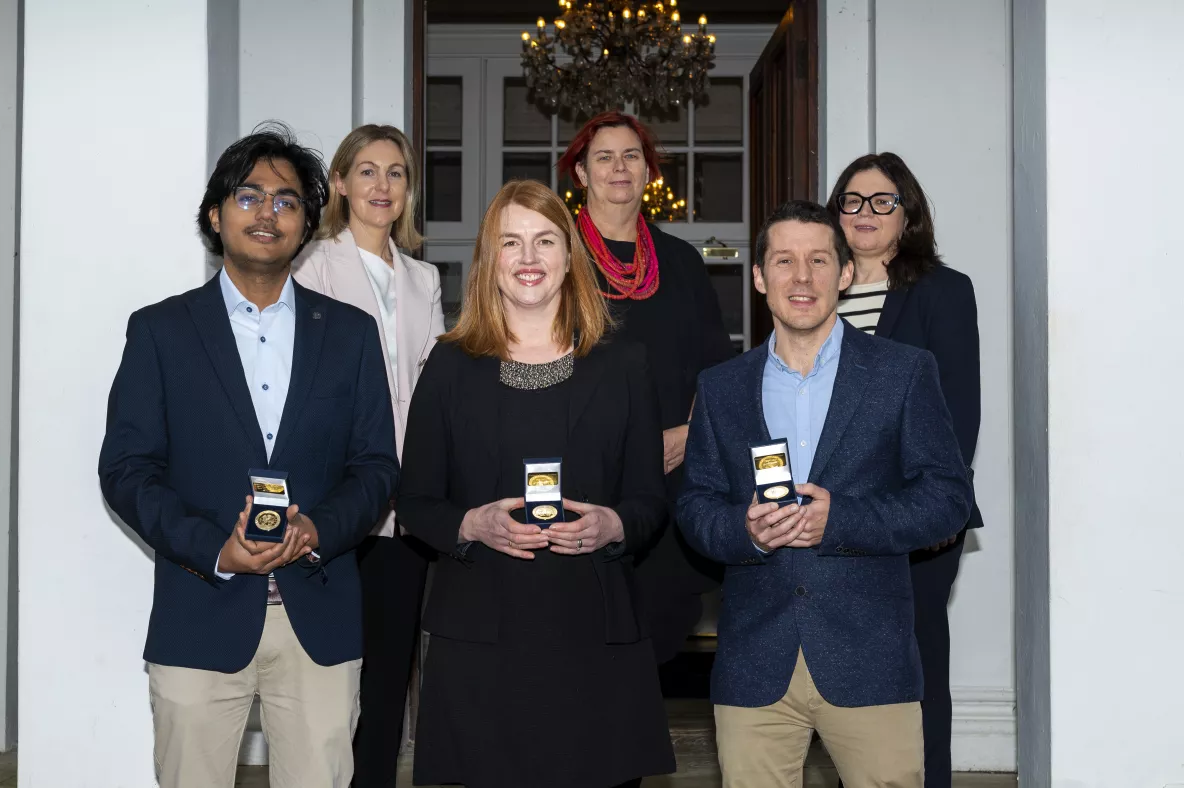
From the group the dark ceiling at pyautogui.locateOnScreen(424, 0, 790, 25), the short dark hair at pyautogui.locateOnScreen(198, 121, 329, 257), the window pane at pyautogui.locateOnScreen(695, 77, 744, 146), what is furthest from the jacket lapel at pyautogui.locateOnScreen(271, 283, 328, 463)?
the window pane at pyautogui.locateOnScreen(695, 77, 744, 146)

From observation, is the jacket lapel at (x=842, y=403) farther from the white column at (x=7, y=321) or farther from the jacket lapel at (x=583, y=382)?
the white column at (x=7, y=321)

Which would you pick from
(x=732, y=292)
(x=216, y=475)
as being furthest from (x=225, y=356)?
(x=732, y=292)

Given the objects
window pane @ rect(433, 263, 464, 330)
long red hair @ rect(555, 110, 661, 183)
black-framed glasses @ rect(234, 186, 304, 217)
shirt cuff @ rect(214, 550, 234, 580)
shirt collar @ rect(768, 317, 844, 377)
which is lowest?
shirt cuff @ rect(214, 550, 234, 580)

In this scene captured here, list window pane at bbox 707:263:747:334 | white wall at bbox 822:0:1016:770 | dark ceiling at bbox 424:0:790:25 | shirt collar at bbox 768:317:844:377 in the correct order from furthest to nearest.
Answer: window pane at bbox 707:263:747:334
dark ceiling at bbox 424:0:790:25
white wall at bbox 822:0:1016:770
shirt collar at bbox 768:317:844:377

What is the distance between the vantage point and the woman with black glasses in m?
3.04

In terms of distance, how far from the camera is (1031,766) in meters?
2.80

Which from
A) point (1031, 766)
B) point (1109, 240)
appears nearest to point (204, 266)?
point (1109, 240)

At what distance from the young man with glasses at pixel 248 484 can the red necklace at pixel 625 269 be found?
831 mm

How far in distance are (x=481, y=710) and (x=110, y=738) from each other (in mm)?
1207

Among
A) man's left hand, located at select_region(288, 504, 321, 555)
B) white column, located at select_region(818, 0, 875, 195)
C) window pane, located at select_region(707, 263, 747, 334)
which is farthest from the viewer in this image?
window pane, located at select_region(707, 263, 747, 334)

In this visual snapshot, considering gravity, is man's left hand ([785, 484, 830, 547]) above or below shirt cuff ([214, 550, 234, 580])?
above

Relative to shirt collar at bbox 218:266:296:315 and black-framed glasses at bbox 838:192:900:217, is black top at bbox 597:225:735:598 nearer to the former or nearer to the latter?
black-framed glasses at bbox 838:192:900:217

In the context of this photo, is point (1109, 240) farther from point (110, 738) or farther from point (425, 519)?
point (110, 738)

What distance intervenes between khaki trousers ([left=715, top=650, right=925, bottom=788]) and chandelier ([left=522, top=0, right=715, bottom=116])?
503cm
